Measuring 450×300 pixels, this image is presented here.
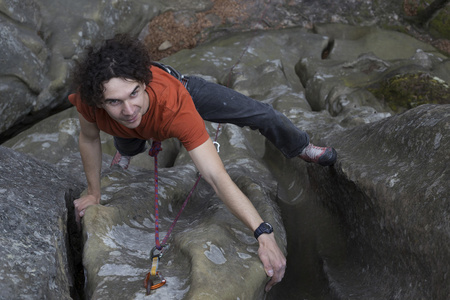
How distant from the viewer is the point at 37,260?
120 inches

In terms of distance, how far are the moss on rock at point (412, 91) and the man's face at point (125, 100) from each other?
5933 mm

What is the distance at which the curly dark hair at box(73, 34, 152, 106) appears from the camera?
11.1ft

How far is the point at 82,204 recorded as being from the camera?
4.12m

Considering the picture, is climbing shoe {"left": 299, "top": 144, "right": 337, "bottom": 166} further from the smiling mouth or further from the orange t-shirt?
the smiling mouth

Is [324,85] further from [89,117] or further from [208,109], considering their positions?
[89,117]

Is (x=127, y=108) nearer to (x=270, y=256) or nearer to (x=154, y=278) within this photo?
(x=154, y=278)

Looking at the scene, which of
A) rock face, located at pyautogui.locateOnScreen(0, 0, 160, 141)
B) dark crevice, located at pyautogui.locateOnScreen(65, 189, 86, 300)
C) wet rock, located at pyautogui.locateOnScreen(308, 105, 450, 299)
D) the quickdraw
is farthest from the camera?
rock face, located at pyautogui.locateOnScreen(0, 0, 160, 141)

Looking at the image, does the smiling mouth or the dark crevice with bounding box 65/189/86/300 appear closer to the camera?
the smiling mouth

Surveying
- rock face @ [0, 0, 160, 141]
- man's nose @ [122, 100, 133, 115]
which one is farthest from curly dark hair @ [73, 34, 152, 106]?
rock face @ [0, 0, 160, 141]

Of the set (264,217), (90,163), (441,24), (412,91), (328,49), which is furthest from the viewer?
(441,24)

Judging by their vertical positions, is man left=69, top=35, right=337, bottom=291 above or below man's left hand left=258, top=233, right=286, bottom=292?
above

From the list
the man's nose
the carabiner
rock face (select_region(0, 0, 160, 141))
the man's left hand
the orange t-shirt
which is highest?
the man's nose

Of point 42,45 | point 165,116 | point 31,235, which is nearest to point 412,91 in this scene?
point 165,116

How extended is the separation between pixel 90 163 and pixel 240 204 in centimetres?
152
